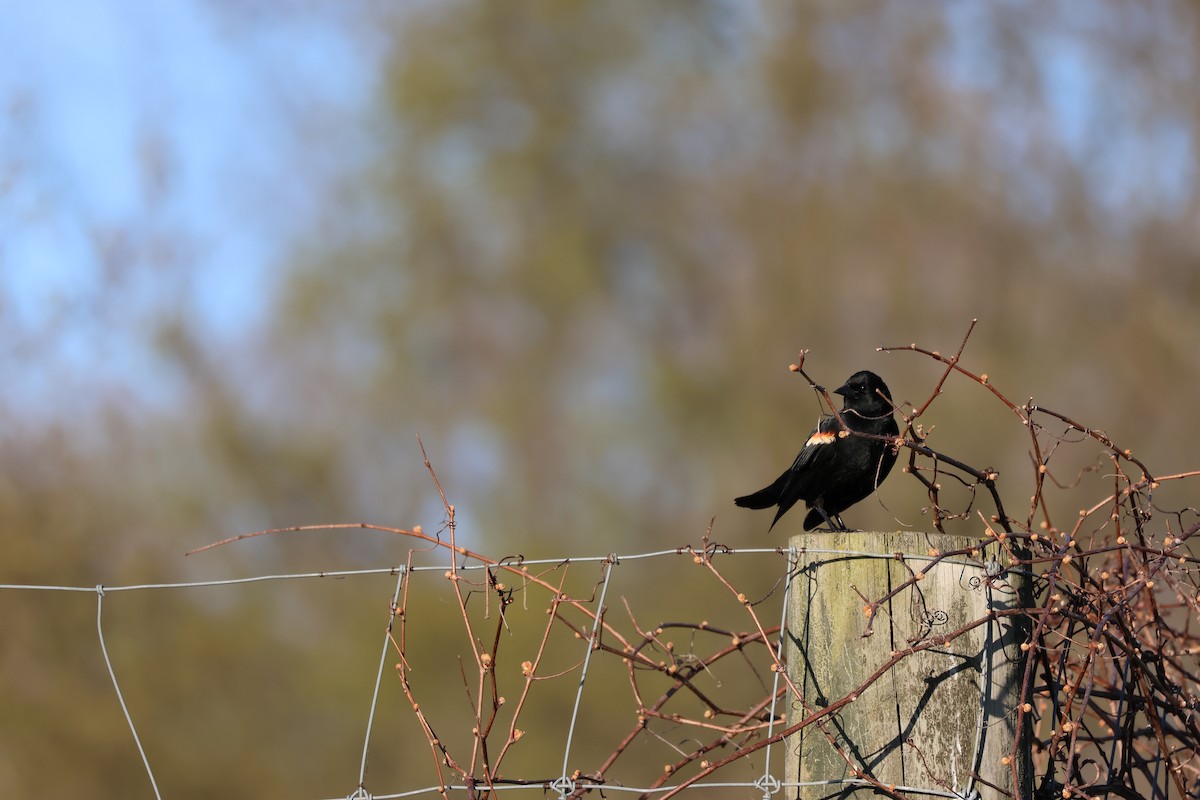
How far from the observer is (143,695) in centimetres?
1053

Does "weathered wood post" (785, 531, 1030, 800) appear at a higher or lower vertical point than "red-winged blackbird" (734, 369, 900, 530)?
lower

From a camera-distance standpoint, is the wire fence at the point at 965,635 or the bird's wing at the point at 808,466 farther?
the bird's wing at the point at 808,466

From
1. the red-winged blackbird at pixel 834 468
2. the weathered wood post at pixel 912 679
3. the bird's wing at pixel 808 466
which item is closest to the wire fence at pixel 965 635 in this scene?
the weathered wood post at pixel 912 679

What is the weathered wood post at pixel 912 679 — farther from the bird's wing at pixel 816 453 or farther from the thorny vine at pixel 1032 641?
the bird's wing at pixel 816 453

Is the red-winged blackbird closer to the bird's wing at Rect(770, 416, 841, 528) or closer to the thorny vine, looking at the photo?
the bird's wing at Rect(770, 416, 841, 528)

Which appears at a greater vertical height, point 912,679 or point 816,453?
point 816,453

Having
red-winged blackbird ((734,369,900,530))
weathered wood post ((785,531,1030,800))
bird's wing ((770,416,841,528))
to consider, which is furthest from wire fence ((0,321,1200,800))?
bird's wing ((770,416,841,528))

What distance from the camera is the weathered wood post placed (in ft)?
6.64

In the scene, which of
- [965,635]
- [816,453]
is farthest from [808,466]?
[965,635]

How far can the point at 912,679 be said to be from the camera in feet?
6.71

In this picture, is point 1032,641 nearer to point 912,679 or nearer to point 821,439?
point 912,679

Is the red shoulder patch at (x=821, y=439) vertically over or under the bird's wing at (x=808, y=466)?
over

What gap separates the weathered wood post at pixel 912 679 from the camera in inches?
79.7

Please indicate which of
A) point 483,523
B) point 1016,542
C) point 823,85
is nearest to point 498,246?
point 483,523
